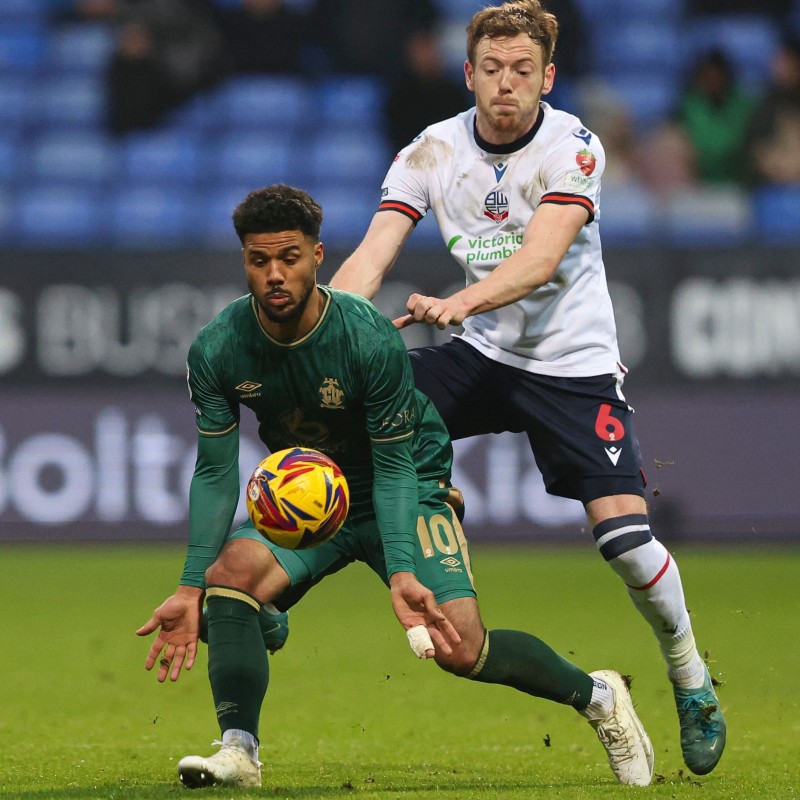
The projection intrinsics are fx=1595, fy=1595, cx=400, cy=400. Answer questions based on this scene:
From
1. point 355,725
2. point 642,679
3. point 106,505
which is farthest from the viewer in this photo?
point 106,505

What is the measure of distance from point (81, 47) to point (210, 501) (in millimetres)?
13023

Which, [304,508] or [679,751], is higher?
[304,508]

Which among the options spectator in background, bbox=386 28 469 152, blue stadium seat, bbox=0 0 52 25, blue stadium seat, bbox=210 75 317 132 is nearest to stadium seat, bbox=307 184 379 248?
spectator in background, bbox=386 28 469 152

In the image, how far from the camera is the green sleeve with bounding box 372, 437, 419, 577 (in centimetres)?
482

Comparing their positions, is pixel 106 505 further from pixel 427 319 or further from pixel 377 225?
pixel 427 319

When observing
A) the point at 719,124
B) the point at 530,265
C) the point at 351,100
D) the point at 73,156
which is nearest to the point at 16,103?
the point at 73,156

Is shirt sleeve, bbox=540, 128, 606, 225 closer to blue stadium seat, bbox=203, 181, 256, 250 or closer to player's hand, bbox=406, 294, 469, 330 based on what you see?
player's hand, bbox=406, 294, 469, 330

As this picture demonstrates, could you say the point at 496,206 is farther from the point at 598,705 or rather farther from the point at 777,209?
the point at 777,209

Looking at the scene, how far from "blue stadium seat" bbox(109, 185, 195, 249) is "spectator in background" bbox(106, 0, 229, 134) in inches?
36.6

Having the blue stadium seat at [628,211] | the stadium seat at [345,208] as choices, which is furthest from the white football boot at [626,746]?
the stadium seat at [345,208]

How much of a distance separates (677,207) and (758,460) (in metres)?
3.39

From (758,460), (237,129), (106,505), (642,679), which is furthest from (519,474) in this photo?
(237,129)

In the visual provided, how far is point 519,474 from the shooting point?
12.4 metres

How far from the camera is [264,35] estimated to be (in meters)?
16.4
